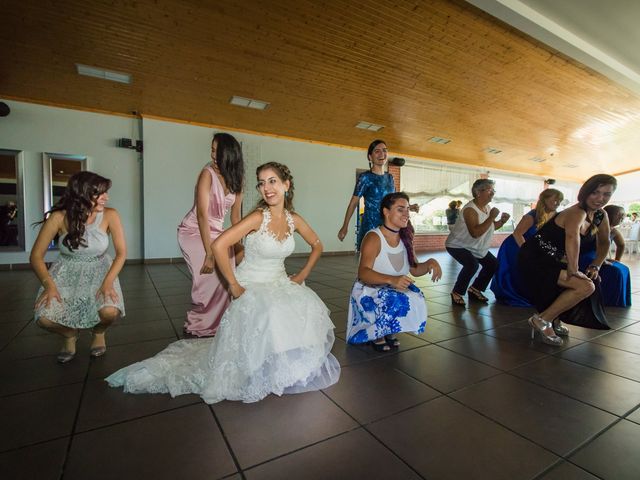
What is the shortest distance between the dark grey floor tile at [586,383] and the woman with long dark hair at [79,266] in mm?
2627

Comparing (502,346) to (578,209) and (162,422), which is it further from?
(162,422)

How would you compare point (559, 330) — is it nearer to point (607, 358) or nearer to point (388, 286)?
point (607, 358)

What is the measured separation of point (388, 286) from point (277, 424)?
3.76 feet

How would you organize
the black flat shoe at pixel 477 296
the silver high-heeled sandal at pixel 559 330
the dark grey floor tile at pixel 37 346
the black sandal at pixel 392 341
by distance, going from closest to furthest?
1. the dark grey floor tile at pixel 37 346
2. the black sandal at pixel 392 341
3. the silver high-heeled sandal at pixel 559 330
4. the black flat shoe at pixel 477 296

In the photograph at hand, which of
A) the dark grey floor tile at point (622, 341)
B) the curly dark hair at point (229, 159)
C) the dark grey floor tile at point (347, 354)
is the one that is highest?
the curly dark hair at point (229, 159)

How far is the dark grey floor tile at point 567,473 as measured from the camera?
115cm

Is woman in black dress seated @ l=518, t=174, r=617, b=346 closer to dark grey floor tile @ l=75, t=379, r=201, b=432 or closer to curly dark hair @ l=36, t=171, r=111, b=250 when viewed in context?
dark grey floor tile @ l=75, t=379, r=201, b=432

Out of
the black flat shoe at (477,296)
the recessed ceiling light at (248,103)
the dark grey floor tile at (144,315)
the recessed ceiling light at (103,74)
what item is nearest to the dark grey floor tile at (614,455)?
the black flat shoe at (477,296)

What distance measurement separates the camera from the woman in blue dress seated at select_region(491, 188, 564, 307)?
3475mm

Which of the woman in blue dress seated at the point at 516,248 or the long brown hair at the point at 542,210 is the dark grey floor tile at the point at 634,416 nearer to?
the woman in blue dress seated at the point at 516,248

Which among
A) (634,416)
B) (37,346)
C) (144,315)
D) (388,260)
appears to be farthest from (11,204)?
(634,416)

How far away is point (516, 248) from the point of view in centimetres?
388

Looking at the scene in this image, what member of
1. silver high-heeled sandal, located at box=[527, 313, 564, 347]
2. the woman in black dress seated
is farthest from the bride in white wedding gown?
the woman in black dress seated

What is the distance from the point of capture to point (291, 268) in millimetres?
6734
